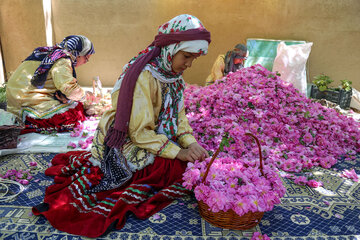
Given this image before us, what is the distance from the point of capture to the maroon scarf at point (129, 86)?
1.94 meters

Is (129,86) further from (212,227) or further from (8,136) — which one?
(8,136)

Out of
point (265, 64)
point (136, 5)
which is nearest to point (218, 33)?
point (265, 64)

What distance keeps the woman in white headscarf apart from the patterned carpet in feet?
4.58

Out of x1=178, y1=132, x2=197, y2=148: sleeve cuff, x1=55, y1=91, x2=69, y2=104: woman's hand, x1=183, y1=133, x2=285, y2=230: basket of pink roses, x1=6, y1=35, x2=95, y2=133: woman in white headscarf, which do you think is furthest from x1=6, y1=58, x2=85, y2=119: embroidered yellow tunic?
x1=183, y1=133, x2=285, y2=230: basket of pink roses

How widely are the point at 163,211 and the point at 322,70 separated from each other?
6.49 m

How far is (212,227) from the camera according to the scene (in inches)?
75.1

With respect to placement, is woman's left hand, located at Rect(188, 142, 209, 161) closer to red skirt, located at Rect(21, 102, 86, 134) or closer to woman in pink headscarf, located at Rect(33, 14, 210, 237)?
woman in pink headscarf, located at Rect(33, 14, 210, 237)

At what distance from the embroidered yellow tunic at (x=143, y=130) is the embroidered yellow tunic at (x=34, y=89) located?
5.47 feet

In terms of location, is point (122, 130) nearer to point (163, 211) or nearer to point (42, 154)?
point (163, 211)

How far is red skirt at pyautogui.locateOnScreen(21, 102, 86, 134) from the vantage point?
3607 millimetres

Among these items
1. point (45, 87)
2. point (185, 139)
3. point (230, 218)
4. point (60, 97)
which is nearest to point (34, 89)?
point (45, 87)

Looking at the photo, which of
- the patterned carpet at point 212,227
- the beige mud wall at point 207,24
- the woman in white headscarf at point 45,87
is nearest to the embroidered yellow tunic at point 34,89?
the woman in white headscarf at point 45,87

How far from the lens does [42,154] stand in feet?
9.89

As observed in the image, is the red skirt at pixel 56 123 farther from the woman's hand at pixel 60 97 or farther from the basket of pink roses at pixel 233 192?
the basket of pink roses at pixel 233 192
